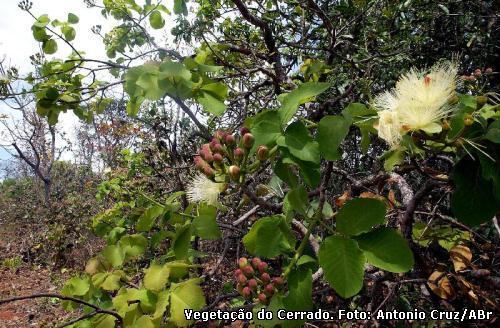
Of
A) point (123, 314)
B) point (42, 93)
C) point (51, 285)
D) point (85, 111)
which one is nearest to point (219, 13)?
point (85, 111)

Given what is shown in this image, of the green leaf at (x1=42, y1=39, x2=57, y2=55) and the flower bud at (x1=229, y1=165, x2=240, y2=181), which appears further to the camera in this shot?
the green leaf at (x1=42, y1=39, x2=57, y2=55)

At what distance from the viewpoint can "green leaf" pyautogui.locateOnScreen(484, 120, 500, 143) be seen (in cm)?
69

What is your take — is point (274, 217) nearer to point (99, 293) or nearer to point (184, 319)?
point (184, 319)

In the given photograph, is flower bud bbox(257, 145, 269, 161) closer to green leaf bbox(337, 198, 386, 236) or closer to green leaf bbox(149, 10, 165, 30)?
green leaf bbox(337, 198, 386, 236)

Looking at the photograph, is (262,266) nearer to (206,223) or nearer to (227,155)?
(206,223)

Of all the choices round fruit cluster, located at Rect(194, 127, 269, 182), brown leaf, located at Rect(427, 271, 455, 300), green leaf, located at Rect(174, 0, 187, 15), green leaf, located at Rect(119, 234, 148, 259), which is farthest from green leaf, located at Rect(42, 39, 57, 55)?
brown leaf, located at Rect(427, 271, 455, 300)

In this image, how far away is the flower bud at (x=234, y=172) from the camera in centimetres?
90

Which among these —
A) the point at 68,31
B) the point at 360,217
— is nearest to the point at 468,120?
the point at 360,217

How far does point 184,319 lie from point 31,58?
6.27 feet

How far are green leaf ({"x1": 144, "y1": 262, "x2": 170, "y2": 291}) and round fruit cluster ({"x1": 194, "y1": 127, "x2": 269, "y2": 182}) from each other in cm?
41

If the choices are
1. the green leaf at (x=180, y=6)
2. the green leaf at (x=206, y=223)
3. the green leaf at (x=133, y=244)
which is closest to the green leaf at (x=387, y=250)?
the green leaf at (x=206, y=223)

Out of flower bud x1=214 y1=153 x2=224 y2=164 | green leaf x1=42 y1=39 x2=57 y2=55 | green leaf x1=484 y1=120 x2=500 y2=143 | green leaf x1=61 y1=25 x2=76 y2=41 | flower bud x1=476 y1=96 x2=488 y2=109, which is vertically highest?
green leaf x1=61 y1=25 x2=76 y2=41

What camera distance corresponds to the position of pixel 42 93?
5.47 feet

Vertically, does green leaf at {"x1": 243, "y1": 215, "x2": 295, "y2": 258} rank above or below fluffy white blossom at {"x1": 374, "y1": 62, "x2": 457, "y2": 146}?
below
